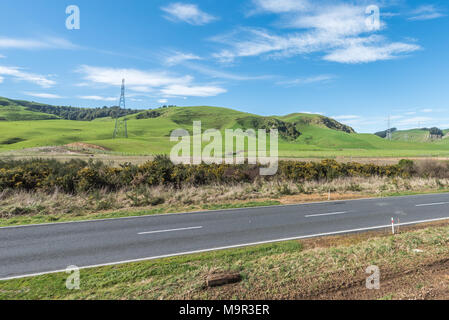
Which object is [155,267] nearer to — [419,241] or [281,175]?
[419,241]

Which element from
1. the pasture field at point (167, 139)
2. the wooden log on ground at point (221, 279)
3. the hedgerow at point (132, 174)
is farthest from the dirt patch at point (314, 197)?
the pasture field at point (167, 139)

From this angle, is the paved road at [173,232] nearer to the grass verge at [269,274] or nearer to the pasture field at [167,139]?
the grass verge at [269,274]

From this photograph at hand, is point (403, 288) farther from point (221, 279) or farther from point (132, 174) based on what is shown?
point (132, 174)

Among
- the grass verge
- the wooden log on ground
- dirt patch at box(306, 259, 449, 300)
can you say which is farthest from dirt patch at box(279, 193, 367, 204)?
the wooden log on ground

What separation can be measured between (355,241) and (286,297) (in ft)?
16.1

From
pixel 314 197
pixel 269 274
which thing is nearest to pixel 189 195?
pixel 314 197

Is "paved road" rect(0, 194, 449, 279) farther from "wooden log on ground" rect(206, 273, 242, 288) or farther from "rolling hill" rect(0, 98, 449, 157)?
"rolling hill" rect(0, 98, 449, 157)

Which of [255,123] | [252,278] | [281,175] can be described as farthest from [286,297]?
[255,123]

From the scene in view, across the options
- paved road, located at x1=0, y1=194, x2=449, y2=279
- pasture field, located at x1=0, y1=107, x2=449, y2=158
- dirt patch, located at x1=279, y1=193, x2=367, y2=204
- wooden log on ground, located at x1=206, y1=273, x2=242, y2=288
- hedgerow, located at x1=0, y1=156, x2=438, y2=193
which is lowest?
paved road, located at x1=0, y1=194, x2=449, y2=279

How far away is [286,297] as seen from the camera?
5.57 meters

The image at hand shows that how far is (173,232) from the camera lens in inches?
423

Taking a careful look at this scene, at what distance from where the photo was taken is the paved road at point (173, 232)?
27.1ft

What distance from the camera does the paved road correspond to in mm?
8258

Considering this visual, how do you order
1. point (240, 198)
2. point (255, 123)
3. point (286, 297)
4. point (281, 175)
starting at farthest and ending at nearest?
point (255, 123) → point (281, 175) → point (240, 198) → point (286, 297)
